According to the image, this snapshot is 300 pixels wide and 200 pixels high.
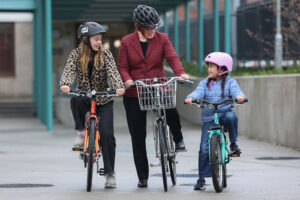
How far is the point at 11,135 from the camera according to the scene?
57.0 ft

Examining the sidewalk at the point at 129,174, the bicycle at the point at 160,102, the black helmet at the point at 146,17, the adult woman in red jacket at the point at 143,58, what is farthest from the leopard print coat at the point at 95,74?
the sidewalk at the point at 129,174

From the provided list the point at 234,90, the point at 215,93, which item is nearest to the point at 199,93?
the point at 215,93

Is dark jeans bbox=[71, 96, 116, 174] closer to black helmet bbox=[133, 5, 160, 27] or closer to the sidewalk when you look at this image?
the sidewalk

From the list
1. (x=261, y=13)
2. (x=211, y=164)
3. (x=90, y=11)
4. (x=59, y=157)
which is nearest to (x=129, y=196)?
(x=211, y=164)

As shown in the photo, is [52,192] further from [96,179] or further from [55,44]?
[55,44]

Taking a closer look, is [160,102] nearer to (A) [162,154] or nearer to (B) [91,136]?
(A) [162,154]

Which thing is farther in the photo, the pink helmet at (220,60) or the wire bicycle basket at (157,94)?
the pink helmet at (220,60)

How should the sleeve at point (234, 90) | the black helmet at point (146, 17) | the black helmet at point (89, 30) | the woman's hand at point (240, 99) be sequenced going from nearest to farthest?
the woman's hand at point (240, 99) < the sleeve at point (234, 90) < the black helmet at point (146, 17) < the black helmet at point (89, 30)

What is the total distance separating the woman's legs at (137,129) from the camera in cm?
793

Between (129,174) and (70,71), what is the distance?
6.66 feet

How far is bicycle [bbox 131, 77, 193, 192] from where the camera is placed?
747 cm

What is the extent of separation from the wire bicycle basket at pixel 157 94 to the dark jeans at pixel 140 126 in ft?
1.07

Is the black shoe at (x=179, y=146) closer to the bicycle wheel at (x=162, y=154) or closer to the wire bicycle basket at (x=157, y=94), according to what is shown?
the bicycle wheel at (x=162, y=154)

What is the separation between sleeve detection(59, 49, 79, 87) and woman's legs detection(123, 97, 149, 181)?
564 millimetres
